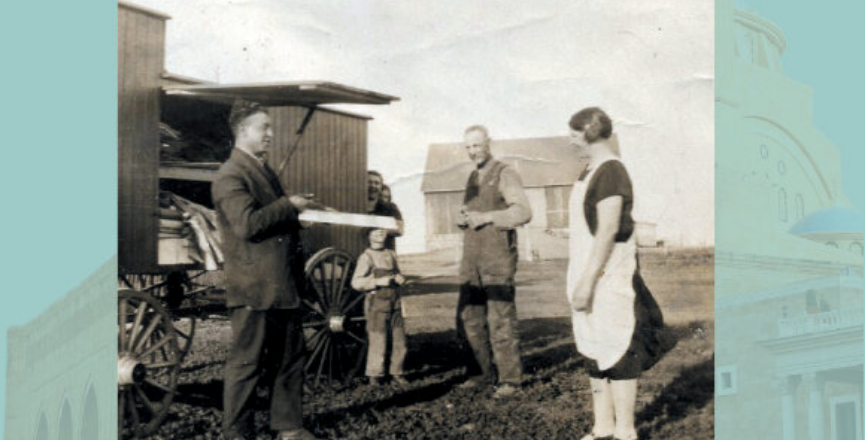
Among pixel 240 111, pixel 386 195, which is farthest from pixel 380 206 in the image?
pixel 240 111

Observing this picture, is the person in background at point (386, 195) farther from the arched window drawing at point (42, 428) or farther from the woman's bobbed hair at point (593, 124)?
the arched window drawing at point (42, 428)

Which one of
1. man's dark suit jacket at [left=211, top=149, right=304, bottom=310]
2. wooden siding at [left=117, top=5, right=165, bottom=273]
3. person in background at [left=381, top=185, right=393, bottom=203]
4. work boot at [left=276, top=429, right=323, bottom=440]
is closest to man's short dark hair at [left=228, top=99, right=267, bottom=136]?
man's dark suit jacket at [left=211, top=149, right=304, bottom=310]

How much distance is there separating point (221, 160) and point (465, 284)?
78.9 inches

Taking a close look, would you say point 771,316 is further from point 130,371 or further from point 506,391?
point 130,371

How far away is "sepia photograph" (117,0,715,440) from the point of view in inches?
379

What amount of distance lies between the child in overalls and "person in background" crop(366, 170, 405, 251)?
0.05 meters

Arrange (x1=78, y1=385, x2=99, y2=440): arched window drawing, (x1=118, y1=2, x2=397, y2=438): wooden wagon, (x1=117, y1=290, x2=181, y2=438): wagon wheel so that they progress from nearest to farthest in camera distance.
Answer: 1. (x1=117, y1=290, x2=181, y2=438): wagon wheel
2. (x1=118, y1=2, x2=397, y2=438): wooden wagon
3. (x1=78, y1=385, x2=99, y2=440): arched window drawing

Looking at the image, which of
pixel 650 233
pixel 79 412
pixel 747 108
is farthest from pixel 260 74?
pixel 747 108

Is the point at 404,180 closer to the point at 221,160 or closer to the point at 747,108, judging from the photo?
the point at 221,160

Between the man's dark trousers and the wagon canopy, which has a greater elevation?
the wagon canopy

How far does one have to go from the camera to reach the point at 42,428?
1511 centimetres

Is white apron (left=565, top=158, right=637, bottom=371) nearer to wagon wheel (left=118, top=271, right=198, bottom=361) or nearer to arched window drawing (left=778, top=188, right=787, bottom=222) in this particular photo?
wagon wheel (left=118, top=271, right=198, bottom=361)

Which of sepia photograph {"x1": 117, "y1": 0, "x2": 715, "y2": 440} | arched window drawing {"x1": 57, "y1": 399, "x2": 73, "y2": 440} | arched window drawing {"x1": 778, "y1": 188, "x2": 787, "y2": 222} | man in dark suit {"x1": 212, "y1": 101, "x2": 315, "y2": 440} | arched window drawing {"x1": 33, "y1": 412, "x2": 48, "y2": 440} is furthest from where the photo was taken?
arched window drawing {"x1": 778, "y1": 188, "x2": 787, "y2": 222}

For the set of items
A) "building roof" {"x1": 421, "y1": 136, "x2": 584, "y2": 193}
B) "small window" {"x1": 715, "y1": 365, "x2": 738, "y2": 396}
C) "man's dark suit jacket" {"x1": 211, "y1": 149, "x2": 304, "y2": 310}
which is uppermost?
"building roof" {"x1": 421, "y1": 136, "x2": 584, "y2": 193}
